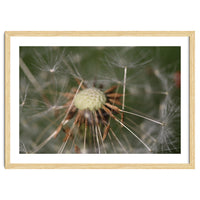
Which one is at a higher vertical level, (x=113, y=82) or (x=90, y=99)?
(x=113, y=82)

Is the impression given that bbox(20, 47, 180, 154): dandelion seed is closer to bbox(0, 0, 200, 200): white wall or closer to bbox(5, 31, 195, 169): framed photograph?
bbox(5, 31, 195, 169): framed photograph

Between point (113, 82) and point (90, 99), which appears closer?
point (90, 99)

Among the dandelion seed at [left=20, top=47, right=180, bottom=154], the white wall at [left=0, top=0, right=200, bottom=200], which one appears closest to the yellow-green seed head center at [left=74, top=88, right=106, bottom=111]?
the dandelion seed at [left=20, top=47, right=180, bottom=154]
